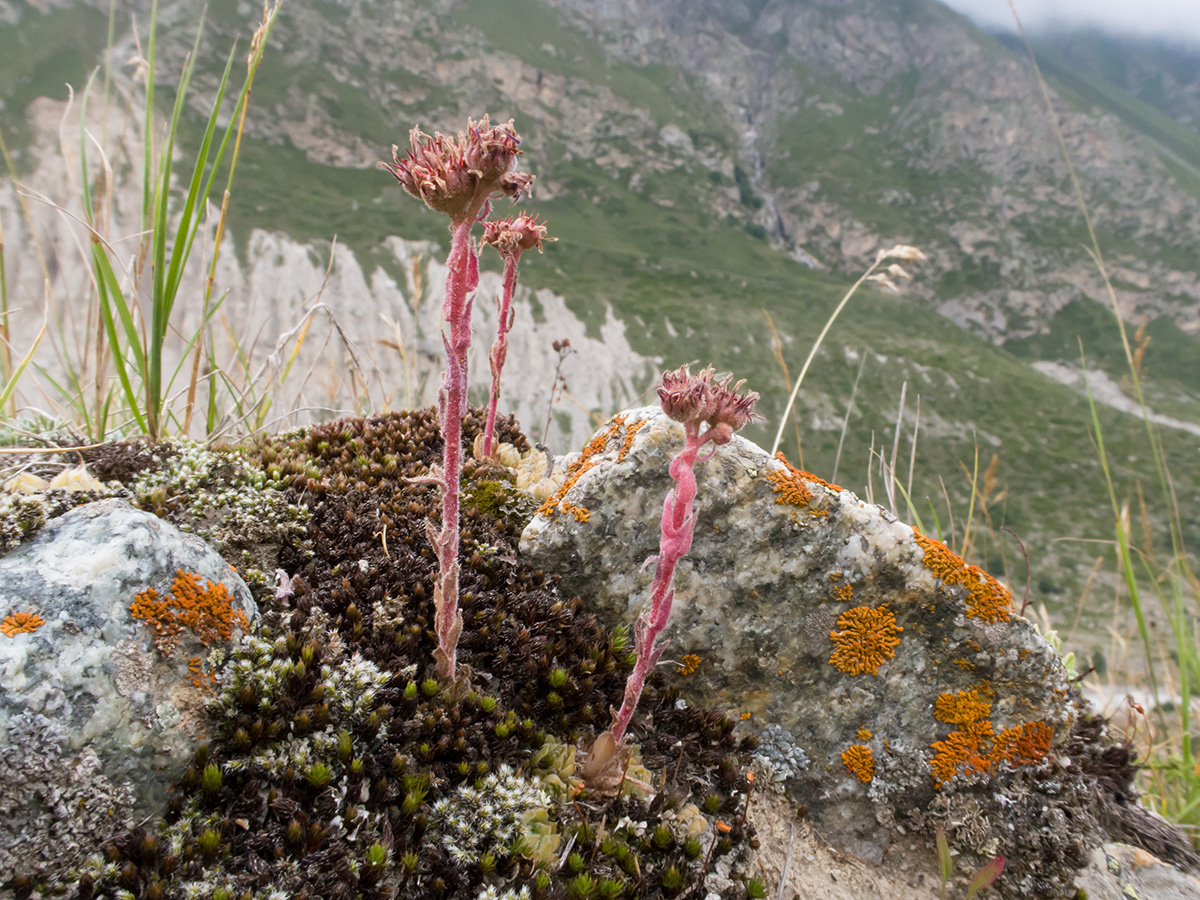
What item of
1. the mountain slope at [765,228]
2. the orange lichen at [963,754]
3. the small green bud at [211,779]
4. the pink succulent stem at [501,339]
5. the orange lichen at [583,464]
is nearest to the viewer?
the small green bud at [211,779]

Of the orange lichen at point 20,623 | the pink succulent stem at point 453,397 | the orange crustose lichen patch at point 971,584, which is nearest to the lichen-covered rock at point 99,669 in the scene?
the orange lichen at point 20,623

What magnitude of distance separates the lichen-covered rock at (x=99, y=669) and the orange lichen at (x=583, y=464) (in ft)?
5.42

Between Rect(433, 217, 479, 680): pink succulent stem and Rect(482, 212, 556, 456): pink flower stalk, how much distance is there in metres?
1.59

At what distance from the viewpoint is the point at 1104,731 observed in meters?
4.13

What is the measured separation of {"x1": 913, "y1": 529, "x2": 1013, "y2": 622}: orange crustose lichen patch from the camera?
3375 mm

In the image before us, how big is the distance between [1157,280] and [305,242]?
20201 cm

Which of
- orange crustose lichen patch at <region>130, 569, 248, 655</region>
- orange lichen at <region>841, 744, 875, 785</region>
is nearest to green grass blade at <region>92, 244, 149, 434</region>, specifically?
orange crustose lichen patch at <region>130, 569, 248, 655</region>

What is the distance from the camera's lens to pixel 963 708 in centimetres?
338

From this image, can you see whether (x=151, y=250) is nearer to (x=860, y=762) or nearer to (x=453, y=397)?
(x=453, y=397)

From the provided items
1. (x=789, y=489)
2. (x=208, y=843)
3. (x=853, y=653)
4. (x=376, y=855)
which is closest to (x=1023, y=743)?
(x=853, y=653)

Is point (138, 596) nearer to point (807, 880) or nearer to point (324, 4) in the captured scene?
point (807, 880)

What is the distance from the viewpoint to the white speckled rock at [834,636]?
132 inches

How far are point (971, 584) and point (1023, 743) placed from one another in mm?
896

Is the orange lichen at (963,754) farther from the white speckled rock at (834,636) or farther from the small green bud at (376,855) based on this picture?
the small green bud at (376,855)
